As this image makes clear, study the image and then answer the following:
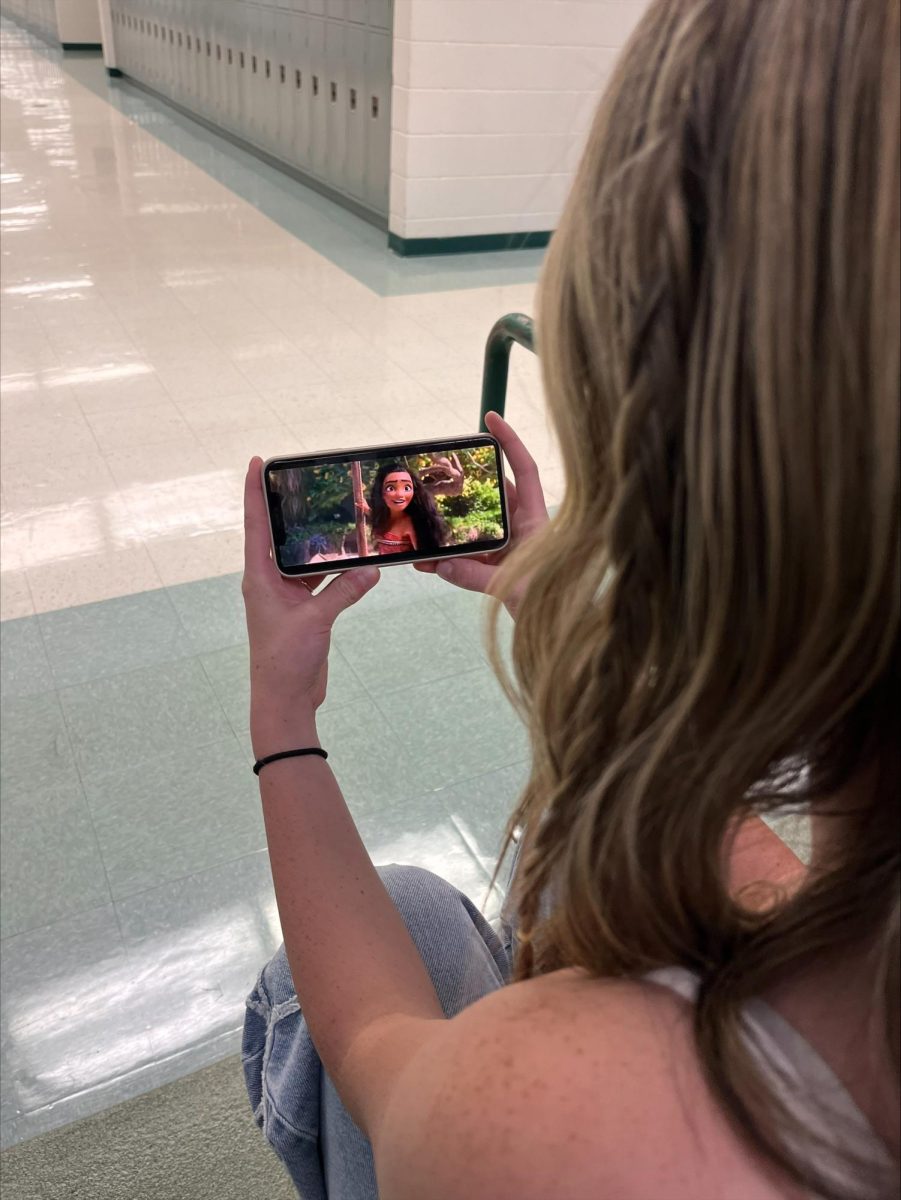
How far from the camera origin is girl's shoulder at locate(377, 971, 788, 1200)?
444mm

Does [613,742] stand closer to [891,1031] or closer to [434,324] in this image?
[891,1031]

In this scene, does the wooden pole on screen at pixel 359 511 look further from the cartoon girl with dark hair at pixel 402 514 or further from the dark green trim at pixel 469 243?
the dark green trim at pixel 469 243

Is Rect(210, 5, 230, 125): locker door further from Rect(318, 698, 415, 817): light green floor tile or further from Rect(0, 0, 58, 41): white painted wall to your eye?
Rect(0, 0, 58, 41): white painted wall

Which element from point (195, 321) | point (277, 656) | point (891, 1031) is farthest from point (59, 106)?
point (891, 1031)

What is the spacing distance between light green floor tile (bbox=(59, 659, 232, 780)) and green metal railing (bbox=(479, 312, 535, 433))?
32.9 inches

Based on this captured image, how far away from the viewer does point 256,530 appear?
0.93m

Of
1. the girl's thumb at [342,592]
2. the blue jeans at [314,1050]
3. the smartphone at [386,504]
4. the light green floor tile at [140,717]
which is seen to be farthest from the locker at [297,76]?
the blue jeans at [314,1050]

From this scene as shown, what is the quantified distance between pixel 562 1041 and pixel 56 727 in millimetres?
1665

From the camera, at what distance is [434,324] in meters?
4.38

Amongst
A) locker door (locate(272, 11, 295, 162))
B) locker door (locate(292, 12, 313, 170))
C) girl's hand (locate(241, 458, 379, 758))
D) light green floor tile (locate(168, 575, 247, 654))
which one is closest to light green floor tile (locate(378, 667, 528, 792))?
light green floor tile (locate(168, 575, 247, 654))

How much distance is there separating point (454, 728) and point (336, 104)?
197 inches

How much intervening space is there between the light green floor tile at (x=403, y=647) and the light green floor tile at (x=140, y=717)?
0.34 m

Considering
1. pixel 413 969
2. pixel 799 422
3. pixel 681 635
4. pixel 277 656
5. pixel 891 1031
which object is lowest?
pixel 413 969

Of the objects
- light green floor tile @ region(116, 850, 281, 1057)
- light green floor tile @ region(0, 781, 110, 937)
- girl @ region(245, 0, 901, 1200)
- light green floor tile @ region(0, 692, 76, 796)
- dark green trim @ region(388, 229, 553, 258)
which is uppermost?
girl @ region(245, 0, 901, 1200)
